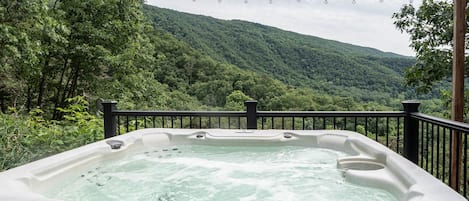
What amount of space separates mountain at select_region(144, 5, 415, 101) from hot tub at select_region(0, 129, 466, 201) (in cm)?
698

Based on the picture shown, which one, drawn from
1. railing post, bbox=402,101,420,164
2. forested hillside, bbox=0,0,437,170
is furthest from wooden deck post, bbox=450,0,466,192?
forested hillside, bbox=0,0,437,170

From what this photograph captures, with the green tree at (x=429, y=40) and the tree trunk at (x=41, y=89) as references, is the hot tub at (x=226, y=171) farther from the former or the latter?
the tree trunk at (x=41, y=89)

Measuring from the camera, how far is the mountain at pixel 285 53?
409 inches

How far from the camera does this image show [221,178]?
226 centimetres

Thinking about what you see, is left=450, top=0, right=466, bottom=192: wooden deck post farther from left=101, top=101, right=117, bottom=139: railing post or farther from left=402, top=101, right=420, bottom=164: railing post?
left=101, top=101, right=117, bottom=139: railing post

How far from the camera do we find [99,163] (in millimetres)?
2586

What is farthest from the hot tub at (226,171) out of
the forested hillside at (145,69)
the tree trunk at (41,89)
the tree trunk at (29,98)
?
the tree trunk at (41,89)

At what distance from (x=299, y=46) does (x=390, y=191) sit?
10588 millimetres

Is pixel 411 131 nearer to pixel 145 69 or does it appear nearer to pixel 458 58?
pixel 458 58

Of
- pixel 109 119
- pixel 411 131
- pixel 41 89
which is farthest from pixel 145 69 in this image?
pixel 411 131

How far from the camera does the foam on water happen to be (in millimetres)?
1942

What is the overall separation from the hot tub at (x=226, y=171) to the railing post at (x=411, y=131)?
0.47 m

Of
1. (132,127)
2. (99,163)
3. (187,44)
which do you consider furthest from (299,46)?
(99,163)

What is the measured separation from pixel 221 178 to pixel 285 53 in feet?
33.9
